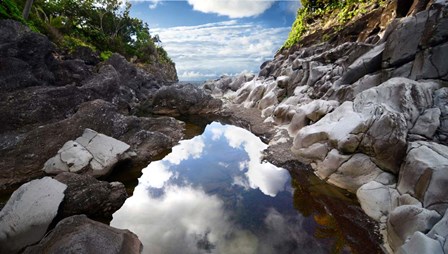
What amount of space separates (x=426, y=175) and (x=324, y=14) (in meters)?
31.8

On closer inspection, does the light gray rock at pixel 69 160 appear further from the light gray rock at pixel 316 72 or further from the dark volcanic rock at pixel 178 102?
the light gray rock at pixel 316 72

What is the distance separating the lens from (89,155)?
12.2 meters

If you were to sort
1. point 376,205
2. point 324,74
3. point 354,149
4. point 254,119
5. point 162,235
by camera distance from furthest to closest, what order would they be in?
point 254,119 < point 324,74 < point 354,149 < point 376,205 < point 162,235

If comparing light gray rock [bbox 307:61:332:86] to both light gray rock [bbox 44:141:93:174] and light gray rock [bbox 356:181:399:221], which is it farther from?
light gray rock [bbox 44:141:93:174]

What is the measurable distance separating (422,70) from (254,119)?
44.9ft

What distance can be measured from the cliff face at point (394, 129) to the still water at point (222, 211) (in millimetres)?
1700

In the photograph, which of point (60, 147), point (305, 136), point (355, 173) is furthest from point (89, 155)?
point (355, 173)

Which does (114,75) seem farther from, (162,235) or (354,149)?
(354,149)

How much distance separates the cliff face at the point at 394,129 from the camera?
774 centimetres

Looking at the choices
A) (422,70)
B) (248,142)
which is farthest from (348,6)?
(248,142)

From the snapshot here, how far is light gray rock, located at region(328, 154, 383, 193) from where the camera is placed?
10852 millimetres

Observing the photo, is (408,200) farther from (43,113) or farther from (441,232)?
(43,113)

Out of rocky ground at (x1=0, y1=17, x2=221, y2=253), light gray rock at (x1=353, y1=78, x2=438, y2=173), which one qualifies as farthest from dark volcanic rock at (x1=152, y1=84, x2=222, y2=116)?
light gray rock at (x1=353, y1=78, x2=438, y2=173)

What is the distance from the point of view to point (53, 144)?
12.7 meters
